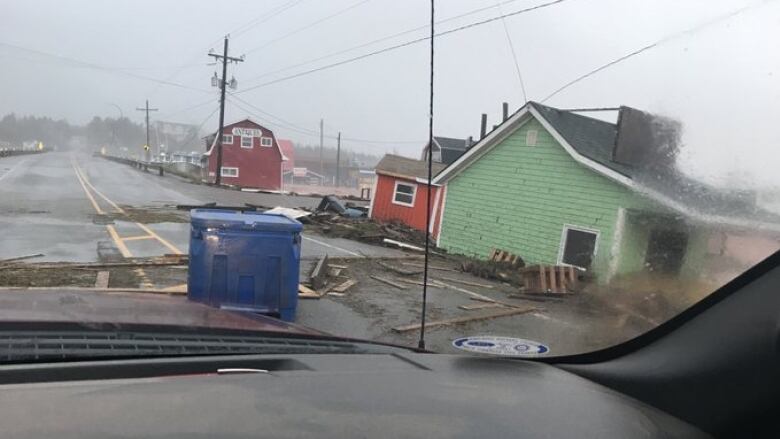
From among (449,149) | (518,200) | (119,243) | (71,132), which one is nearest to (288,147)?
(449,149)

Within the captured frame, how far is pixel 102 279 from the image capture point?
31.4ft

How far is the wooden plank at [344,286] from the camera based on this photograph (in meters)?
10.6

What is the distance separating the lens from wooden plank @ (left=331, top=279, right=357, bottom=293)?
10617mm

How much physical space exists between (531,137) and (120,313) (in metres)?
14.8

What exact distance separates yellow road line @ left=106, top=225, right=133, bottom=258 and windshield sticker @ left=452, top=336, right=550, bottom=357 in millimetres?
10633

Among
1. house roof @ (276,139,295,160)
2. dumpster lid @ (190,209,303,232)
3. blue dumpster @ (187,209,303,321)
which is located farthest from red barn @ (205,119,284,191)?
blue dumpster @ (187,209,303,321)

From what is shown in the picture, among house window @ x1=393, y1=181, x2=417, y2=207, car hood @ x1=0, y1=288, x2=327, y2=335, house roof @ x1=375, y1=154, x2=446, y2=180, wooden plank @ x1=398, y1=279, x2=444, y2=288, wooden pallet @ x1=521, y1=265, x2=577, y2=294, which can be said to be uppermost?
house roof @ x1=375, y1=154, x2=446, y2=180

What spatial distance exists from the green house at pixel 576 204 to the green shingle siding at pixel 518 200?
0.03 meters

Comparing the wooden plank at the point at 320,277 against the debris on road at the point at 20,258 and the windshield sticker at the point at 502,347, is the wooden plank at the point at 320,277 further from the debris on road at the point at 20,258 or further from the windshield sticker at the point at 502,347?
the windshield sticker at the point at 502,347

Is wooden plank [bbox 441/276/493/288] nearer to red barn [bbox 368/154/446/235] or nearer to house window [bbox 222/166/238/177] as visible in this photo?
red barn [bbox 368/154/446/235]

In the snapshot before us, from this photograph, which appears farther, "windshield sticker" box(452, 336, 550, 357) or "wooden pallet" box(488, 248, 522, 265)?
"wooden pallet" box(488, 248, 522, 265)

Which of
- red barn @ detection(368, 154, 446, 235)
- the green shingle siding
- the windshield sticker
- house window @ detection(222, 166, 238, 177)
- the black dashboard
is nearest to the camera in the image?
the black dashboard

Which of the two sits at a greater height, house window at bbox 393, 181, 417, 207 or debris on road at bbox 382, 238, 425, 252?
house window at bbox 393, 181, 417, 207

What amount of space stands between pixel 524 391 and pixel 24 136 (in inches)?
6623
